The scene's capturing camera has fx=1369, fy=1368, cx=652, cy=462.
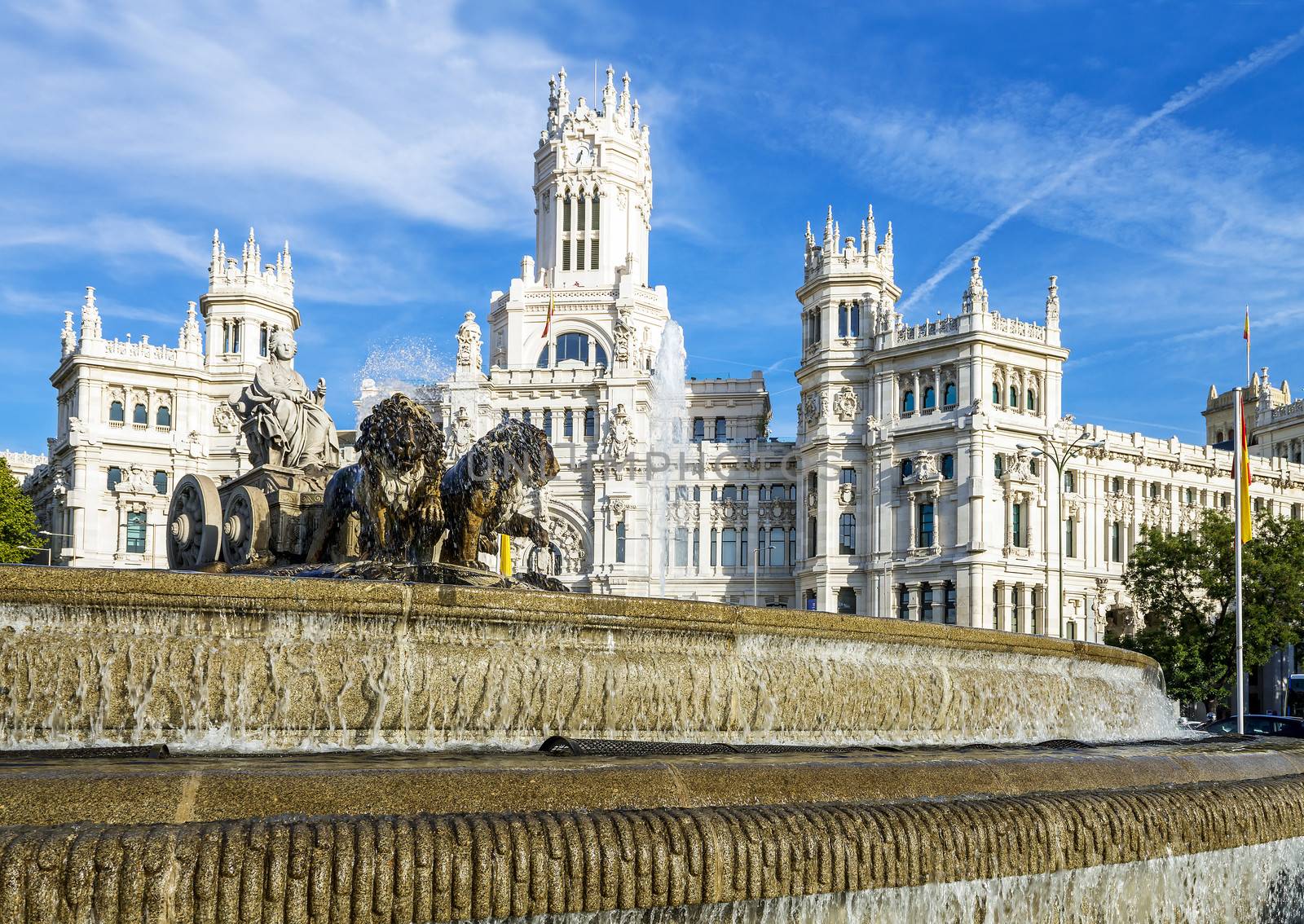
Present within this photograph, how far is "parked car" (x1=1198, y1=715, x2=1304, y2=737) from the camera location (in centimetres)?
2600

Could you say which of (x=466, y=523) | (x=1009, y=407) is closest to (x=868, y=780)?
(x=466, y=523)

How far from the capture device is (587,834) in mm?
6008

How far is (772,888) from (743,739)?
562 centimetres

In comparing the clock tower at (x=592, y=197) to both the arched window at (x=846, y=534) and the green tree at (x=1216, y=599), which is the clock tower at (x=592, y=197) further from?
the green tree at (x=1216, y=599)

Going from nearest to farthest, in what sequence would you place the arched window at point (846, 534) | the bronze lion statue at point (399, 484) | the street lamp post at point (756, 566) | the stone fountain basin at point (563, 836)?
the stone fountain basin at point (563, 836) < the bronze lion statue at point (399, 484) < the arched window at point (846, 534) < the street lamp post at point (756, 566)

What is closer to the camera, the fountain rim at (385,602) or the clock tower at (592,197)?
the fountain rim at (385,602)

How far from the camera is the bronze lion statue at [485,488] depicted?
48.0 ft

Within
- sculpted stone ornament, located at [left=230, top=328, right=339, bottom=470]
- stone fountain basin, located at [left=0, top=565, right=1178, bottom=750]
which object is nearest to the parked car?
stone fountain basin, located at [left=0, top=565, right=1178, bottom=750]

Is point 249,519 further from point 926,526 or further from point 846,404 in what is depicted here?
point 846,404

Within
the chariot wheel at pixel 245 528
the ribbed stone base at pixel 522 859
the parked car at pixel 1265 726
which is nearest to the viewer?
the ribbed stone base at pixel 522 859

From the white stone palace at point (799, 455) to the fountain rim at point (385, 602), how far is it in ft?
193

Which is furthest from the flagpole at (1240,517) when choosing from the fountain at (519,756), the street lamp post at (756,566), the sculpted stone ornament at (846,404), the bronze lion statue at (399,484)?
the street lamp post at (756,566)

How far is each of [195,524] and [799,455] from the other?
64603mm

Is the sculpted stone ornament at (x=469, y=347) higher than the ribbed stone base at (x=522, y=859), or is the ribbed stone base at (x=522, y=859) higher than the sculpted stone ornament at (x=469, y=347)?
the sculpted stone ornament at (x=469, y=347)
